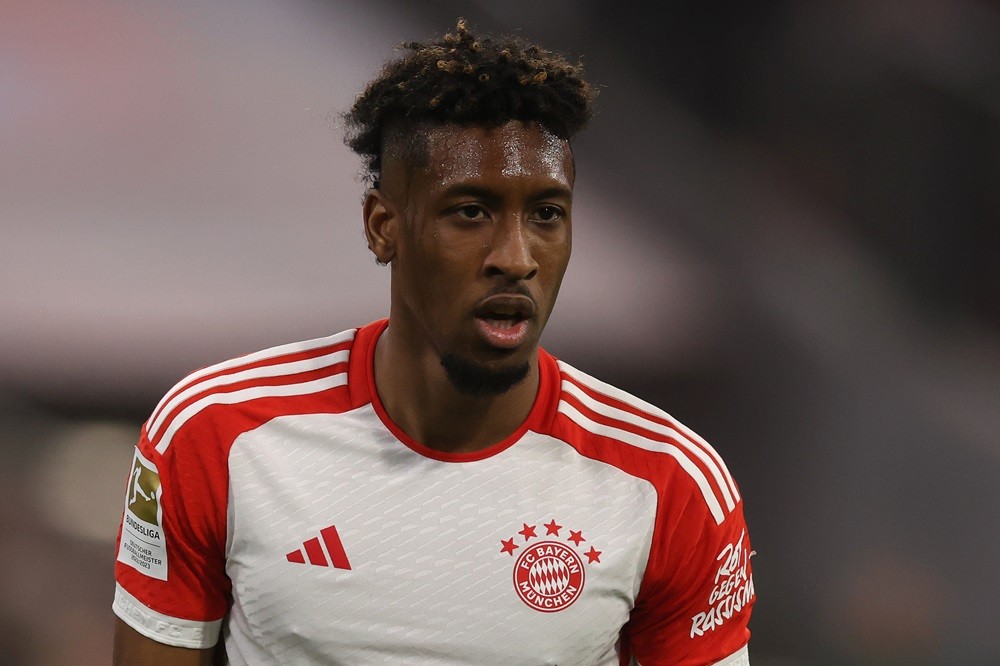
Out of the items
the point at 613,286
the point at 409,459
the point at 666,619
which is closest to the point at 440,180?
the point at 409,459

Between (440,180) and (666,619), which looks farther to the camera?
(666,619)

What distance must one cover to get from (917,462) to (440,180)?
78.4 inches

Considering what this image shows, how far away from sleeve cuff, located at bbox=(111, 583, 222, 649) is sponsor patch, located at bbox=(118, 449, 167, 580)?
61mm

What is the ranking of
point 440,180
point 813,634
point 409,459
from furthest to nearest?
point 813,634, point 409,459, point 440,180

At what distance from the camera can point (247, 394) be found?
1863 mm

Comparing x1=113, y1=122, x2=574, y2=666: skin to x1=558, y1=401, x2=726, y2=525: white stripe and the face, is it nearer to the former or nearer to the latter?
the face

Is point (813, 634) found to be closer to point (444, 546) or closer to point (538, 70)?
point (444, 546)

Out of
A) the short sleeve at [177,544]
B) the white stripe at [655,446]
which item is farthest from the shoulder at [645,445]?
the short sleeve at [177,544]

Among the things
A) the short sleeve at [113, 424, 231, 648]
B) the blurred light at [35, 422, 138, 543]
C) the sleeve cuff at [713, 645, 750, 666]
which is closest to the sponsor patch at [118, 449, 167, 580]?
the short sleeve at [113, 424, 231, 648]

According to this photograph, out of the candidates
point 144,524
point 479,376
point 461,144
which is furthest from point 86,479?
point 461,144

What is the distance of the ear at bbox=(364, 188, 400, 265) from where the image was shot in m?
1.84

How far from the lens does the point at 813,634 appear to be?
3070 millimetres

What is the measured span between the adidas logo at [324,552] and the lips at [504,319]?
0.39 metres

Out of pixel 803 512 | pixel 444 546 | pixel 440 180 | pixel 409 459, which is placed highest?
pixel 440 180
